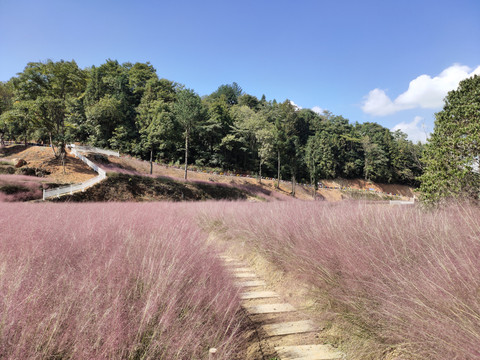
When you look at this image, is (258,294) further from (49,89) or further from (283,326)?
(49,89)

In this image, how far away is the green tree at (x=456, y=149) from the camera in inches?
244

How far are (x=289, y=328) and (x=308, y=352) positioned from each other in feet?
1.31

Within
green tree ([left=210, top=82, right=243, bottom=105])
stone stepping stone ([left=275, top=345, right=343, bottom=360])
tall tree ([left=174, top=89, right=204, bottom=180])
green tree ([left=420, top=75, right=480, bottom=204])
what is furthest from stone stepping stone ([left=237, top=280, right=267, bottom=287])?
green tree ([left=210, top=82, right=243, bottom=105])

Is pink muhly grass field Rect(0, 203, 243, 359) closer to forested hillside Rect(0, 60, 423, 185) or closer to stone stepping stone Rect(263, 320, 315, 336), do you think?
stone stepping stone Rect(263, 320, 315, 336)

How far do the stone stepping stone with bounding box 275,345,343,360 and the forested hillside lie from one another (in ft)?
37.0

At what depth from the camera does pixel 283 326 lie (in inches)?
103

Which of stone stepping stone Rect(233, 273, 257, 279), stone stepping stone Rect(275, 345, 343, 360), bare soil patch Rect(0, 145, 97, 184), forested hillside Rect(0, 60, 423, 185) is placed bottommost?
stone stepping stone Rect(233, 273, 257, 279)

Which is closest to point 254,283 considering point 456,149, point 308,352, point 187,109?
point 308,352

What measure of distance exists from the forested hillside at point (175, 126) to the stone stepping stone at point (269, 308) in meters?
10.8

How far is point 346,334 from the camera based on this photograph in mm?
2320

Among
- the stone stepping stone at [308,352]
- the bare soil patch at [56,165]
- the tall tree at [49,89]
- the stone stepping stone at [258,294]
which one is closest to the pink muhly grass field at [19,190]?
the bare soil patch at [56,165]

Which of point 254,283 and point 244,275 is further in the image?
point 244,275

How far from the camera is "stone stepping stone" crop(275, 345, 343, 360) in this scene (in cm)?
210

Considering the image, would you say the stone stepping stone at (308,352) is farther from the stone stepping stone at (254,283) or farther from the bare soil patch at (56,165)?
the bare soil patch at (56,165)
